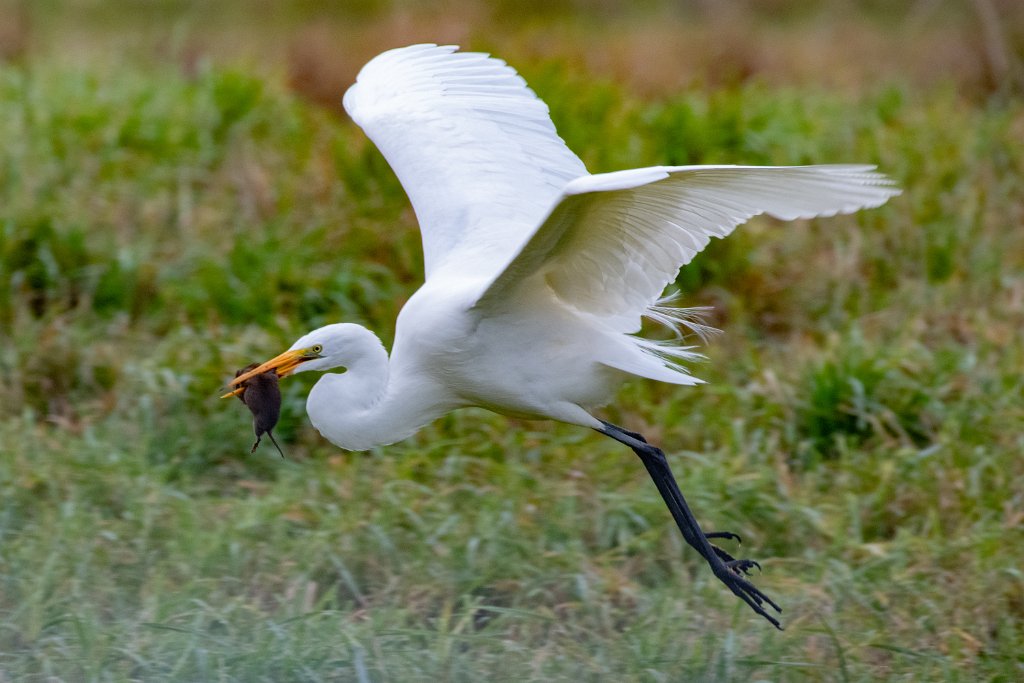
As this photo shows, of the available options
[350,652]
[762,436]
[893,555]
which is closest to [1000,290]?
[762,436]

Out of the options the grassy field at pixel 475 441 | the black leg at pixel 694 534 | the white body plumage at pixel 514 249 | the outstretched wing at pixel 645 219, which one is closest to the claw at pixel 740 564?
the black leg at pixel 694 534

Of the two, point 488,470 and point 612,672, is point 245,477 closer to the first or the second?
point 488,470

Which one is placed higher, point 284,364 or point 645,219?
point 645,219

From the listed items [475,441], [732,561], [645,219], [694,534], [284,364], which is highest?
[645,219]

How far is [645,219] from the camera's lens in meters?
3.17

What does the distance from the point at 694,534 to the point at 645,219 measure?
98cm

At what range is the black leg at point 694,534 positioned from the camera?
3.57 m

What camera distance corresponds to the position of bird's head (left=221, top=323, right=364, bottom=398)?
3.44m

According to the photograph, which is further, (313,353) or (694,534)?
(694,534)

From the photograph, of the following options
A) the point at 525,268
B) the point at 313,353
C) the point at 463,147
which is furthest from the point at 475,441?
the point at 525,268

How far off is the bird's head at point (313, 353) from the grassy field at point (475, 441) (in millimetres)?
650

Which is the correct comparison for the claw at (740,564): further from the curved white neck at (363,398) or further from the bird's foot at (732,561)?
the curved white neck at (363,398)

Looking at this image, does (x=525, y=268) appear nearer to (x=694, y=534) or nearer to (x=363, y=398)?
(x=363, y=398)

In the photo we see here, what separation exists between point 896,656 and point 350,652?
1.49 meters
